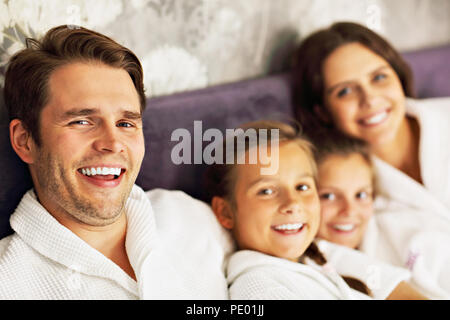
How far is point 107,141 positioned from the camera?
2.60 ft

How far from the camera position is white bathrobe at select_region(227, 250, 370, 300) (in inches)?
36.1

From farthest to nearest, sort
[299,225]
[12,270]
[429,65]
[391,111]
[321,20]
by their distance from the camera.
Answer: [429,65] → [321,20] → [391,111] → [299,225] → [12,270]

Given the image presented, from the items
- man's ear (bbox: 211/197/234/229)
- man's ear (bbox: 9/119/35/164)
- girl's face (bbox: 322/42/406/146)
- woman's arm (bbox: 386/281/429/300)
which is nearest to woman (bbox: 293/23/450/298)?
girl's face (bbox: 322/42/406/146)

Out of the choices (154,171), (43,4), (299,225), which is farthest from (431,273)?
(43,4)

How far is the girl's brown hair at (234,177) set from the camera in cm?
106

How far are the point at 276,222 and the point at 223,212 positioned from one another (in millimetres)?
142

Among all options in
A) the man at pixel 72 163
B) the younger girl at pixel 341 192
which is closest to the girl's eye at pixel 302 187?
the younger girl at pixel 341 192

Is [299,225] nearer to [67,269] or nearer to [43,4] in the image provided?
[67,269]

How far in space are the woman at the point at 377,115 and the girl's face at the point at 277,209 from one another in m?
0.30

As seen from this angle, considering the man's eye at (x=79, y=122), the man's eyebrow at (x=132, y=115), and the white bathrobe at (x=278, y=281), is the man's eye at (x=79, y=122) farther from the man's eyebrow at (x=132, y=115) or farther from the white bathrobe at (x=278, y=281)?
the white bathrobe at (x=278, y=281)

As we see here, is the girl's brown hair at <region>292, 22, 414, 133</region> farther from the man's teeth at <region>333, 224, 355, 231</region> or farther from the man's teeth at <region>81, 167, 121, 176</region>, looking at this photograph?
the man's teeth at <region>81, 167, 121, 176</region>

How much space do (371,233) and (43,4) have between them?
1006mm

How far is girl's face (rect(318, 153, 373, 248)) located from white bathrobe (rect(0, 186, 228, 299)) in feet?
1.26

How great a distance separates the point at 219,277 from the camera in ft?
3.14
